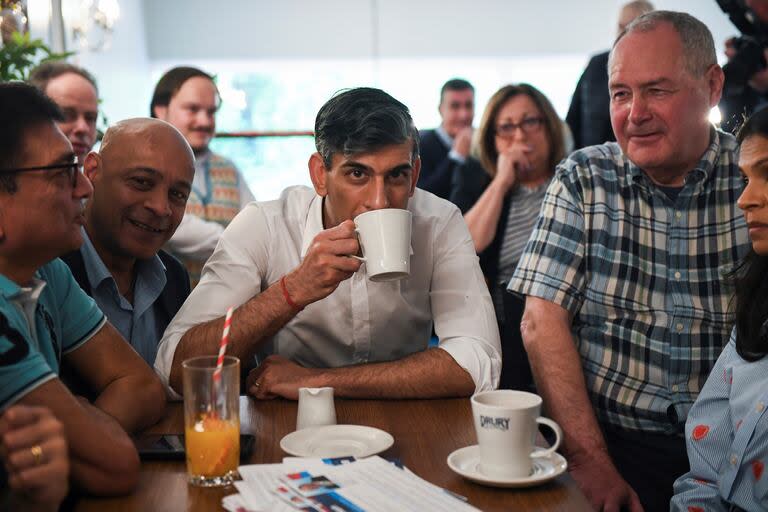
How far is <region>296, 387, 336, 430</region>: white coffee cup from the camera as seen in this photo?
131 cm

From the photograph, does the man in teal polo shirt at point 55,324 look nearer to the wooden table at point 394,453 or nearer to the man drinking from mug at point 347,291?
the wooden table at point 394,453

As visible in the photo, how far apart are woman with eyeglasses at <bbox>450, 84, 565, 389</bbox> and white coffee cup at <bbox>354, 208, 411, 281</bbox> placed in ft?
4.84

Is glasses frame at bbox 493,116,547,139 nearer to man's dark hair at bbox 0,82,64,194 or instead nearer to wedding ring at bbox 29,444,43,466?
man's dark hair at bbox 0,82,64,194

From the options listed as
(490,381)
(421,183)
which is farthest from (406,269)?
(421,183)

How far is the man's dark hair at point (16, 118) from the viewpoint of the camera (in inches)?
46.3

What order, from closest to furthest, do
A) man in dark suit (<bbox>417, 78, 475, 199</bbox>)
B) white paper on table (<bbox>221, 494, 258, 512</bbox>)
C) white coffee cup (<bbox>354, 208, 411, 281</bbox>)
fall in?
1. white paper on table (<bbox>221, 494, 258, 512</bbox>)
2. white coffee cup (<bbox>354, 208, 411, 281</bbox>)
3. man in dark suit (<bbox>417, 78, 475, 199</bbox>)

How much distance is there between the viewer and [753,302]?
58.6 inches

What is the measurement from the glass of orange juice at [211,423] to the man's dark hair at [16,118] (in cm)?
38

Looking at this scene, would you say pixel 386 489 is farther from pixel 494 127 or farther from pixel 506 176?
pixel 494 127

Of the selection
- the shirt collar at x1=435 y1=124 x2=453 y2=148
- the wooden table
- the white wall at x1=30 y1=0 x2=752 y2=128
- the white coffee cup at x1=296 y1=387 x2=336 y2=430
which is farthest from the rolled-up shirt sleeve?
the white wall at x1=30 y1=0 x2=752 y2=128

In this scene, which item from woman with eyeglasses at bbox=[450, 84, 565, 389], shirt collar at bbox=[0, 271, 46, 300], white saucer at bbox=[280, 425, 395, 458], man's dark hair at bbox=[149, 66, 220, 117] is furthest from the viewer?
man's dark hair at bbox=[149, 66, 220, 117]

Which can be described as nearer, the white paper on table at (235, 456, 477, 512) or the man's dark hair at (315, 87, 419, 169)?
the white paper on table at (235, 456, 477, 512)

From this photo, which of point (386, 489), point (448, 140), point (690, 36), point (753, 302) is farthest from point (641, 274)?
point (448, 140)

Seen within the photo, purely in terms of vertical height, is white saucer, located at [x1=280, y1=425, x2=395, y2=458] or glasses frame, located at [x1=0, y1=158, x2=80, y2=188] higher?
glasses frame, located at [x1=0, y1=158, x2=80, y2=188]
